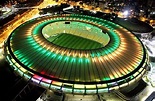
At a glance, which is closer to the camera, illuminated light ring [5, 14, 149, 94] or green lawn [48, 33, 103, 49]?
illuminated light ring [5, 14, 149, 94]

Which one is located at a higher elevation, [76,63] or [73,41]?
[76,63]

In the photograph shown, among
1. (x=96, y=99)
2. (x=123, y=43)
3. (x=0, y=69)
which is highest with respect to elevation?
(x=123, y=43)

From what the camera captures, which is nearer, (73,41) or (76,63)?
(76,63)

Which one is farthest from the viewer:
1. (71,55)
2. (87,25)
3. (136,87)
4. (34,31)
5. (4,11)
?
(4,11)

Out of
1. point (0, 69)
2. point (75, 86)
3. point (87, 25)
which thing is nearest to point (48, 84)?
point (75, 86)

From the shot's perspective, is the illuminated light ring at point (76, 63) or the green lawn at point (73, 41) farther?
the green lawn at point (73, 41)

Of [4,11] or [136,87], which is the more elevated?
[4,11]

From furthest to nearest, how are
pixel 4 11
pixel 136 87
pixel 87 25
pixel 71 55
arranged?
pixel 4 11
pixel 87 25
pixel 136 87
pixel 71 55

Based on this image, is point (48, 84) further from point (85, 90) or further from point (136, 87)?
point (136, 87)
